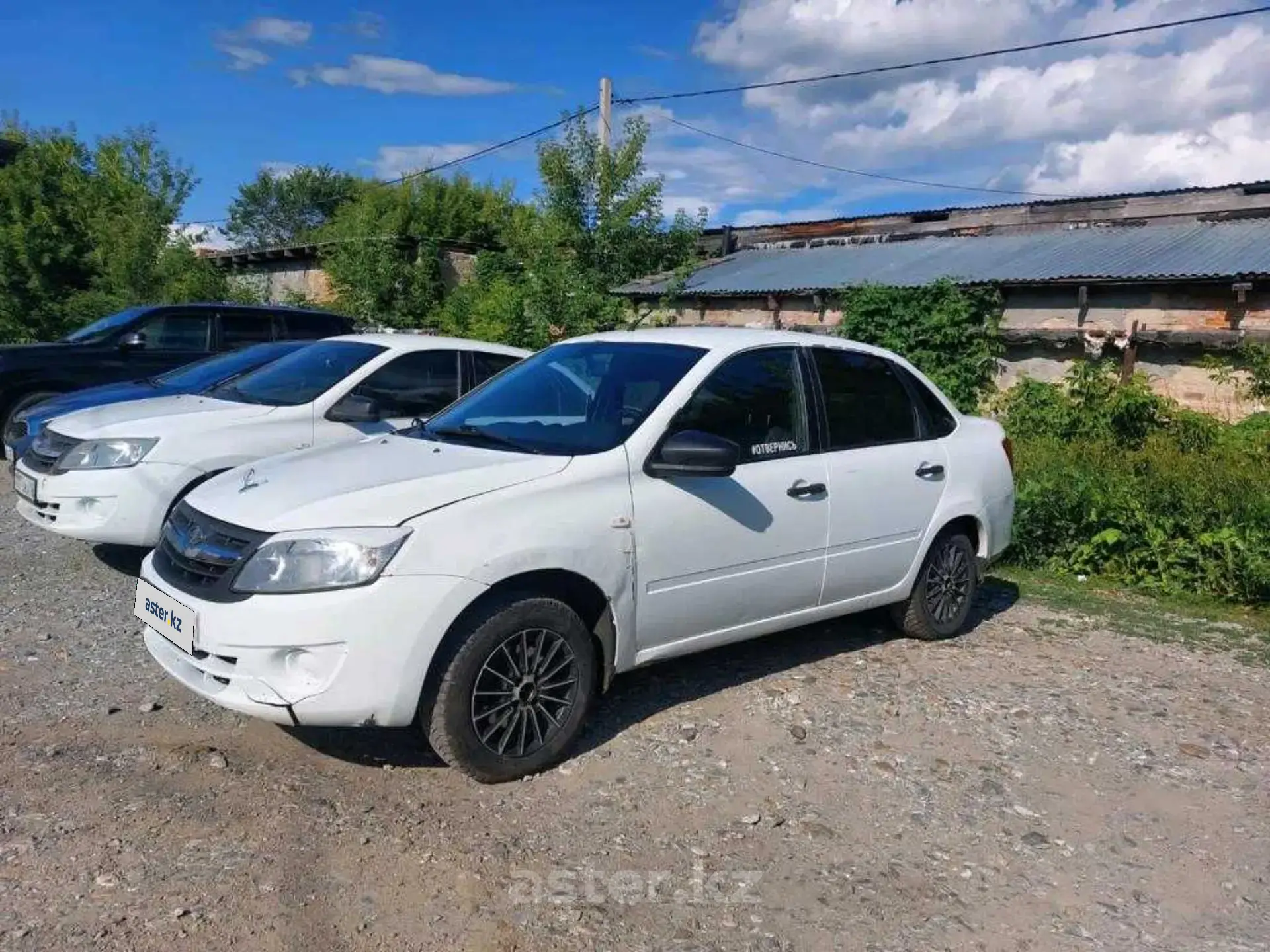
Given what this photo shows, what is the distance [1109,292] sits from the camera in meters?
12.6

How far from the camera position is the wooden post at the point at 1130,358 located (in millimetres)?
12188

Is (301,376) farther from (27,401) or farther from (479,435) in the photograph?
(27,401)

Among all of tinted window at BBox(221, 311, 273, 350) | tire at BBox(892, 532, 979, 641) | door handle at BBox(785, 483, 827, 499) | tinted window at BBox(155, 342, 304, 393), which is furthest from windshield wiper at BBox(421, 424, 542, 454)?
tinted window at BBox(221, 311, 273, 350)

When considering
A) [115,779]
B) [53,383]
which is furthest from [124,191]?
[115,779]

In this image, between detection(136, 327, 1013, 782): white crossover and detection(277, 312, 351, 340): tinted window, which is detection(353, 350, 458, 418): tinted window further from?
detection(277, 312, 351, 340): tinted window

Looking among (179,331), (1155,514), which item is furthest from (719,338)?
(179,331)

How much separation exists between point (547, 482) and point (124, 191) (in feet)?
84.4

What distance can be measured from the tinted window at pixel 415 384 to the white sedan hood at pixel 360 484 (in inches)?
99.2

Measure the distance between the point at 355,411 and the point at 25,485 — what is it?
85.9 inches

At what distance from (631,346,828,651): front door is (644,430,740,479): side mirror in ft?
0.24

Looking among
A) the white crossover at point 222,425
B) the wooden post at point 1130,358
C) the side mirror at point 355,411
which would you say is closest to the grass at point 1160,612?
the white crossover at point 222,425

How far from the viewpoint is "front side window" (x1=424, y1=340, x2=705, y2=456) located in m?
4.44

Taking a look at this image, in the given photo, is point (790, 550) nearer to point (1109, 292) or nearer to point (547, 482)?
point (547, 482)

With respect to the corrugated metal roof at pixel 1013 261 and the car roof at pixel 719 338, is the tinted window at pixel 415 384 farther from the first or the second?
the corrugated metal roof at pixel 1013 261
